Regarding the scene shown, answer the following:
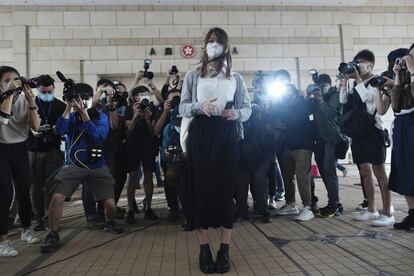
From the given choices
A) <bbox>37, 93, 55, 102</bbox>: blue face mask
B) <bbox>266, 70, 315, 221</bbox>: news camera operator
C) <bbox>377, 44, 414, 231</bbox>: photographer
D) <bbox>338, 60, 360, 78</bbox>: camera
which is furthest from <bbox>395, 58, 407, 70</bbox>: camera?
<bbox>37, 93, 55, 102</bbox>: blue face mask

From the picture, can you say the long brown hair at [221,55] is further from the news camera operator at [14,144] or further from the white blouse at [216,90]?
the news camera operator at [14,144]

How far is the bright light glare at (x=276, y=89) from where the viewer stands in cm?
466

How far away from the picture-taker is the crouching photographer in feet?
12.0

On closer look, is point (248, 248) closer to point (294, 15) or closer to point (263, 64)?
point (263, 64)

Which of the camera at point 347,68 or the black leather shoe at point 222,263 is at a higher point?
the camera at point 347,68

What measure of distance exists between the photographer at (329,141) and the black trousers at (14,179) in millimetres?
3419

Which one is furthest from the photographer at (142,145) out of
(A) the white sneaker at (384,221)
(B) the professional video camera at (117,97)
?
(A) the white sneaker at (384,221)

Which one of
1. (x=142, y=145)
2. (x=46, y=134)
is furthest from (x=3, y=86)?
(x=142, y=145)

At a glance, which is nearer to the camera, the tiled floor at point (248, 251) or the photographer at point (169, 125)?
the tiled floor at point (248, 251)

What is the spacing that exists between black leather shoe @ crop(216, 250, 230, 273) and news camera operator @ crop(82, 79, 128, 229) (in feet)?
7.16

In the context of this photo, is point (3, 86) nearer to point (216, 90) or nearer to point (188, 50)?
point (216, 90)

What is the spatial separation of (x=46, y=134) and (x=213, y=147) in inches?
95.6

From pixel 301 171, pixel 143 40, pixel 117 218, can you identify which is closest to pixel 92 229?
pixel 117 218

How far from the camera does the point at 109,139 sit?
15.5 ft
